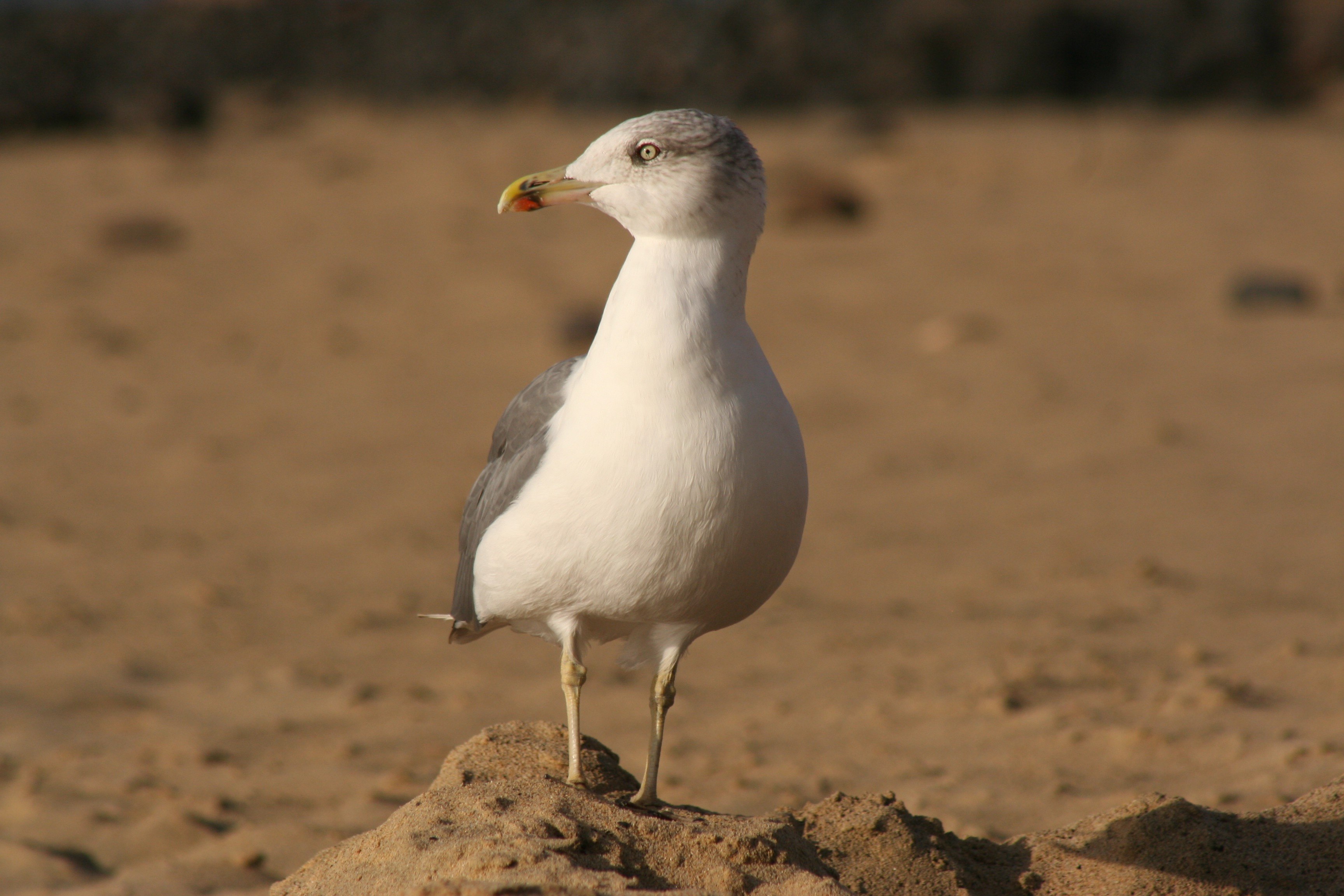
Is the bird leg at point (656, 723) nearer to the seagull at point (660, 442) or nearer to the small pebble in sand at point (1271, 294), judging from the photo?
the seagull at point (660, 442)

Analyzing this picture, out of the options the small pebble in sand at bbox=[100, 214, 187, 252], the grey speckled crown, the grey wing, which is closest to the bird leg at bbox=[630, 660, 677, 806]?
the grey wing

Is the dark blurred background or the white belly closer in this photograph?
the white belly

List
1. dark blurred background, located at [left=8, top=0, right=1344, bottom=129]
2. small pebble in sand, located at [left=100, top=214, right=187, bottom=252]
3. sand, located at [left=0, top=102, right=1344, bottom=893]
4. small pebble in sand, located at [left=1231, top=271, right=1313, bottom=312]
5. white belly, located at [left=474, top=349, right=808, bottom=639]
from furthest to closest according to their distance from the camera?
dark blurred background, located at [left=8, top=0, right=1344, bottom=129], small pebble in sand, located at [left=100, top=214, right=187, bottom=252], small pebble in sand, located at [left=1231, top=271, right=1313, bottom=312], sand, located at [left=0, top=102, right=1344, bottom=893], white belly, located at [left=474, top=349, right=808, bottom=639]

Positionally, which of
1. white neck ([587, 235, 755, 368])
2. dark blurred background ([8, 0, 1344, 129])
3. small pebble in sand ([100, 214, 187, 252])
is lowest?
white neck ([587, 235, 755, 368])

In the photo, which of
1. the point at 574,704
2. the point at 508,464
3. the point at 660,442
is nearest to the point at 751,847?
the point at 574,704

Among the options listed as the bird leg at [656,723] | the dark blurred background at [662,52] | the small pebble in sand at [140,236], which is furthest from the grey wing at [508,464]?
the dark blurred background at [662,52]

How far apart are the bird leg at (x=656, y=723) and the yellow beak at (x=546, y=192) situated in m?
1.21

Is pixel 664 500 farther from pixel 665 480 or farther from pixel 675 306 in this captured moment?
pixel 675 306

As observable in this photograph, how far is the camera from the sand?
193 inches

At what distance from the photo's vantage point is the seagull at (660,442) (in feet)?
10.2

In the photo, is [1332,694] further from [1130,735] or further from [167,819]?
[167,819]

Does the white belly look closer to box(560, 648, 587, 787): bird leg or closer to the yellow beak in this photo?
box(560, 648, 587, 787): bird leg

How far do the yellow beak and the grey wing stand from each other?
426mm

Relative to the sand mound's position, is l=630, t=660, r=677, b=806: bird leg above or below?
above
